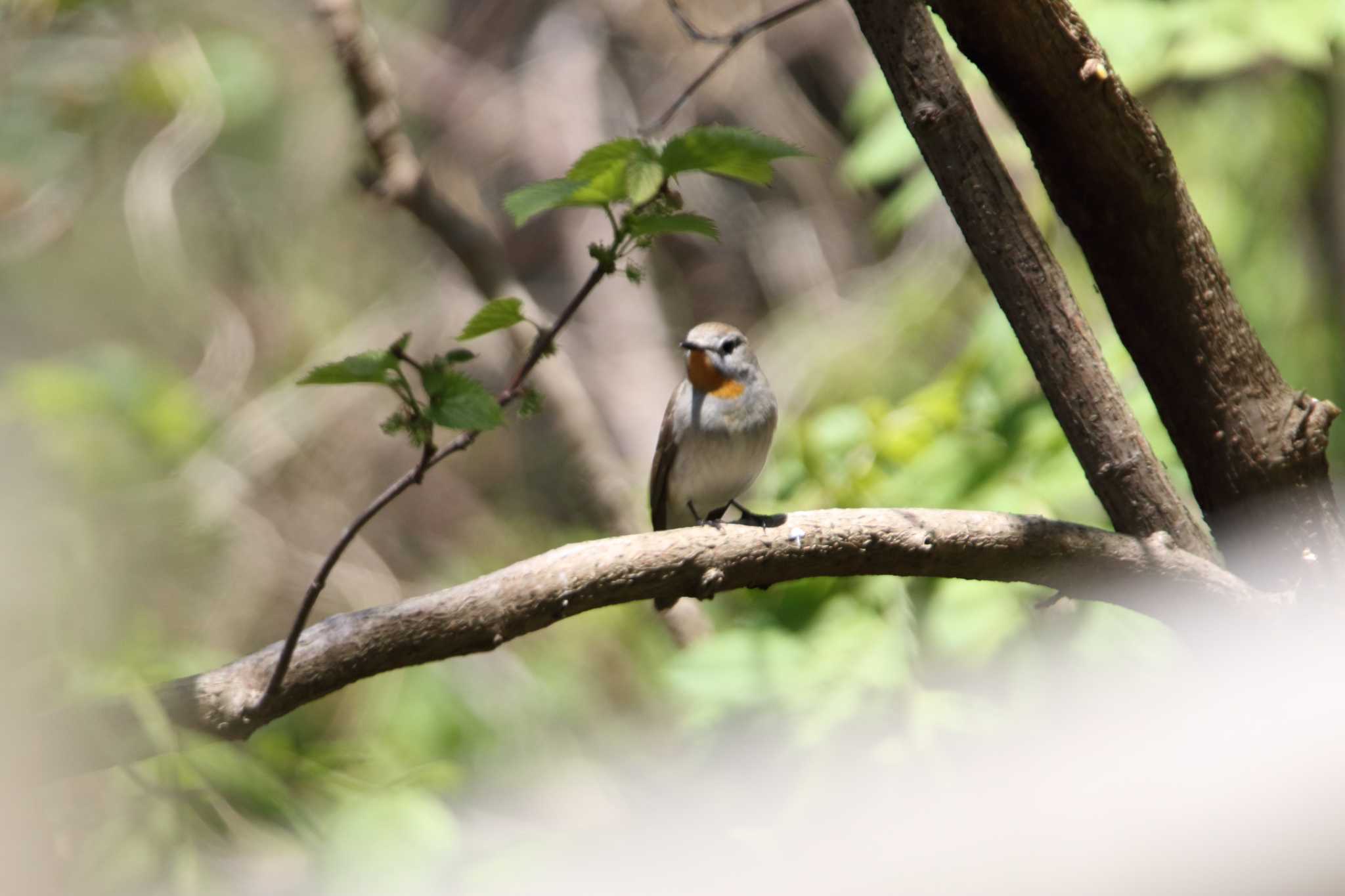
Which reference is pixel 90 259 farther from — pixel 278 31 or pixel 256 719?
pixel 256 719

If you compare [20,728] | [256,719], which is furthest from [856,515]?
[20,728]

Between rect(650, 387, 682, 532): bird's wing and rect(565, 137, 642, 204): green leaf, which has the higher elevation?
rect(650, 387, 682, 532): bird's wing

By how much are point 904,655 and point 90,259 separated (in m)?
4.66

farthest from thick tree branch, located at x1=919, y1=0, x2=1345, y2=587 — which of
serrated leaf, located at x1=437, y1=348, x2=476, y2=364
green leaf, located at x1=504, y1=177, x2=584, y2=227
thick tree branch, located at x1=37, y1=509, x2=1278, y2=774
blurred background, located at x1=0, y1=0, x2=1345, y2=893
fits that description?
serrated leaf, located at x1=437, y1=348, x2=476, y2=364

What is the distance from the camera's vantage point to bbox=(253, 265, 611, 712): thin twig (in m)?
1.31

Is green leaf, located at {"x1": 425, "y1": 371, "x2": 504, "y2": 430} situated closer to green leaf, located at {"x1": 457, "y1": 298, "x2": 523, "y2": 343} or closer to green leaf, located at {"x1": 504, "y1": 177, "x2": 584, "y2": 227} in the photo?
green leaf, located at {"x1": 457, "y1": 298, "x2": 523, "y2": 343}

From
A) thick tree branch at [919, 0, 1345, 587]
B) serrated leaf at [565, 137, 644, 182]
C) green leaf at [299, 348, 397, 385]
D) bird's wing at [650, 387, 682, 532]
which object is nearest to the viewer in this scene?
green leaf at [299, 348, 397, 385]

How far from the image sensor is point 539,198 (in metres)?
1.45

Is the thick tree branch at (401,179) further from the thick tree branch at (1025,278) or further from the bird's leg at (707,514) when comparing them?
the thick tree branch at (1025,278)

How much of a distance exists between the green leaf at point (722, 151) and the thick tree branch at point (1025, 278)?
365 millimetres

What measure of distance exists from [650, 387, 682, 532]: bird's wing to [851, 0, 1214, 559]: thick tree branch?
145 cm

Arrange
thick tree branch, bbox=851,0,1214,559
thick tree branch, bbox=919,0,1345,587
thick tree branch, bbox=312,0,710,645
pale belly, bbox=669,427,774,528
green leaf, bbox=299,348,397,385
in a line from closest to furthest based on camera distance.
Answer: green leaf, bbox=299,348,397,385 → thick tree branch, bbox=919,0,1345,587 → thick tree branch, bbox=851,0,1214,559 → pale belly, bbox=669,427,774,528 → thick tree branch, bbox=312,0,710,645

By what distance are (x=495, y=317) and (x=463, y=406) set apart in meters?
0.15

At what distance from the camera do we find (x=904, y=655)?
2.18 meters
